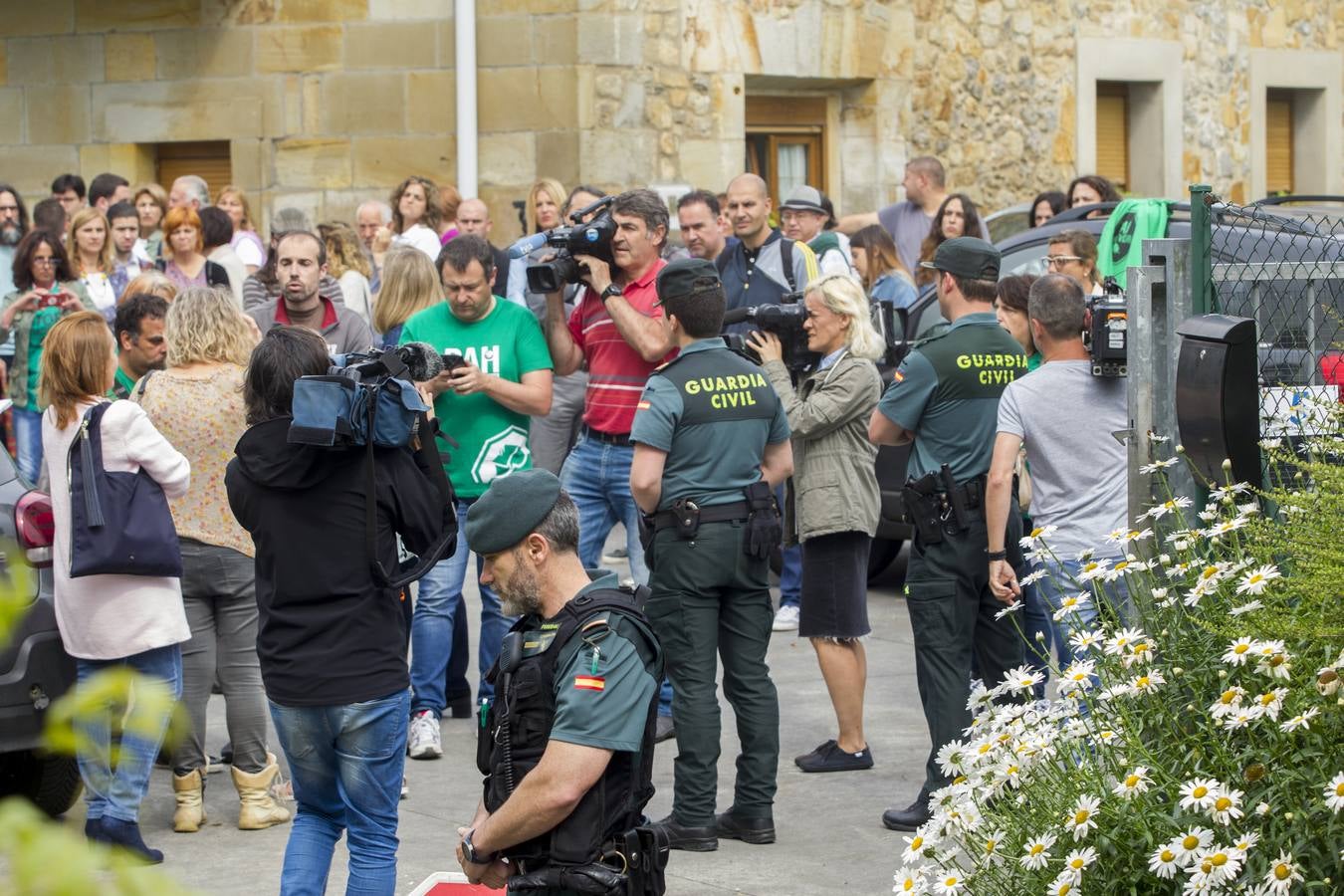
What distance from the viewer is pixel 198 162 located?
15.4 metres

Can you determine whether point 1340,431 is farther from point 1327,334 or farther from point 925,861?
point 925,861

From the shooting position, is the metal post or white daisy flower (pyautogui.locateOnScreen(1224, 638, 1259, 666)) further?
the metal post

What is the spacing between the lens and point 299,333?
16.0 feet

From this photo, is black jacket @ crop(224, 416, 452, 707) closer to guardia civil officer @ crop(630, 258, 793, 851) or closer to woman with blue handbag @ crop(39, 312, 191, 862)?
woman with blue handbag @ crop(39, 312, 191, 862)

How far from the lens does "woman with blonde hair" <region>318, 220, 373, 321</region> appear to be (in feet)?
31.7

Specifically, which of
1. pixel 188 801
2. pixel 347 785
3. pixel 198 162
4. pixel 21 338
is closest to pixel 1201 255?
pixel 347 785

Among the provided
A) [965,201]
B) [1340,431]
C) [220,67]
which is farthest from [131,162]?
[1340,431]

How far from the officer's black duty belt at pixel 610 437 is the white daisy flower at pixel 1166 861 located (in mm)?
3915

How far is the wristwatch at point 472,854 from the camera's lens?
3797 mm

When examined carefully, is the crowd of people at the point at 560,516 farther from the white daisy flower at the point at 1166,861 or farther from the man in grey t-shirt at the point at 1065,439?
the white daisy flower at the point at 1166,861

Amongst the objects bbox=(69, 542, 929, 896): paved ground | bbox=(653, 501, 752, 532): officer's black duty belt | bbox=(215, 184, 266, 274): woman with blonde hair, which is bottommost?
bbox=(69, 542, 929, 896): paved ground

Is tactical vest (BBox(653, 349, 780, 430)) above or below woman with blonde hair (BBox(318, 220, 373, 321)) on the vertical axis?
below

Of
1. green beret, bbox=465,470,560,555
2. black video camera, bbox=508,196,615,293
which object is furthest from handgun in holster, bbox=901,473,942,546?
green beret, bbox=465,470,560,555

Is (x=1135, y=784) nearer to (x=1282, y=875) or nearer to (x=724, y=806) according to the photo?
(x=1282, y=875)
